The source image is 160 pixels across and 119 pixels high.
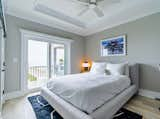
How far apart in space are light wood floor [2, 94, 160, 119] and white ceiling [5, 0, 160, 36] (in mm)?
2550

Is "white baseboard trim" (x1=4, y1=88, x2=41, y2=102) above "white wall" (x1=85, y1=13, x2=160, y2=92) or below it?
below

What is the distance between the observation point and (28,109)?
6.94ft

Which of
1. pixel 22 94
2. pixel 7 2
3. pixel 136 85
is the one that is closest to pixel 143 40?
pixel 136 85

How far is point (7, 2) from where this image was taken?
233 centimetres

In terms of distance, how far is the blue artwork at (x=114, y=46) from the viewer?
11.3ft

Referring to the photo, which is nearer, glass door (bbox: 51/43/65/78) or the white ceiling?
the white ceiling

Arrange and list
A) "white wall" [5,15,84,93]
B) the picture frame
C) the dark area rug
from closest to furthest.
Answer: the dark area rug
"white wall" [5,15,84,93]
the picture frame

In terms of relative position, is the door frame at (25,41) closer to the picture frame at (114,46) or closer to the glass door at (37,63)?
the glass door at (37,63)

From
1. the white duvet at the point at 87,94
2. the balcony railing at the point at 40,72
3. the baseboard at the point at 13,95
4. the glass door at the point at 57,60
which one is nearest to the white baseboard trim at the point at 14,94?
the baseboard at the point at 13,95

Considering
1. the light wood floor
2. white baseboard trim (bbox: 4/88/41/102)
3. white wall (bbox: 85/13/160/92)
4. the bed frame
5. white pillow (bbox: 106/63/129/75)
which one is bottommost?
the light wood floor

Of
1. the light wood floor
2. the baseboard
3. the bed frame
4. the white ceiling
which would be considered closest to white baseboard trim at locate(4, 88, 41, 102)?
the baseboard

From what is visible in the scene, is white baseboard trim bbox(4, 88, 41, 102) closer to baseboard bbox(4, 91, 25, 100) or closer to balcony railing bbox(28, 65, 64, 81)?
baseboard bbox(4, 91, 25, 100)

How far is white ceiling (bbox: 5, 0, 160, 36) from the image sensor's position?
242 centimetres

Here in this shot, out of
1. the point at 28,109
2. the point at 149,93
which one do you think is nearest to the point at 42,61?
the point at 28,109
